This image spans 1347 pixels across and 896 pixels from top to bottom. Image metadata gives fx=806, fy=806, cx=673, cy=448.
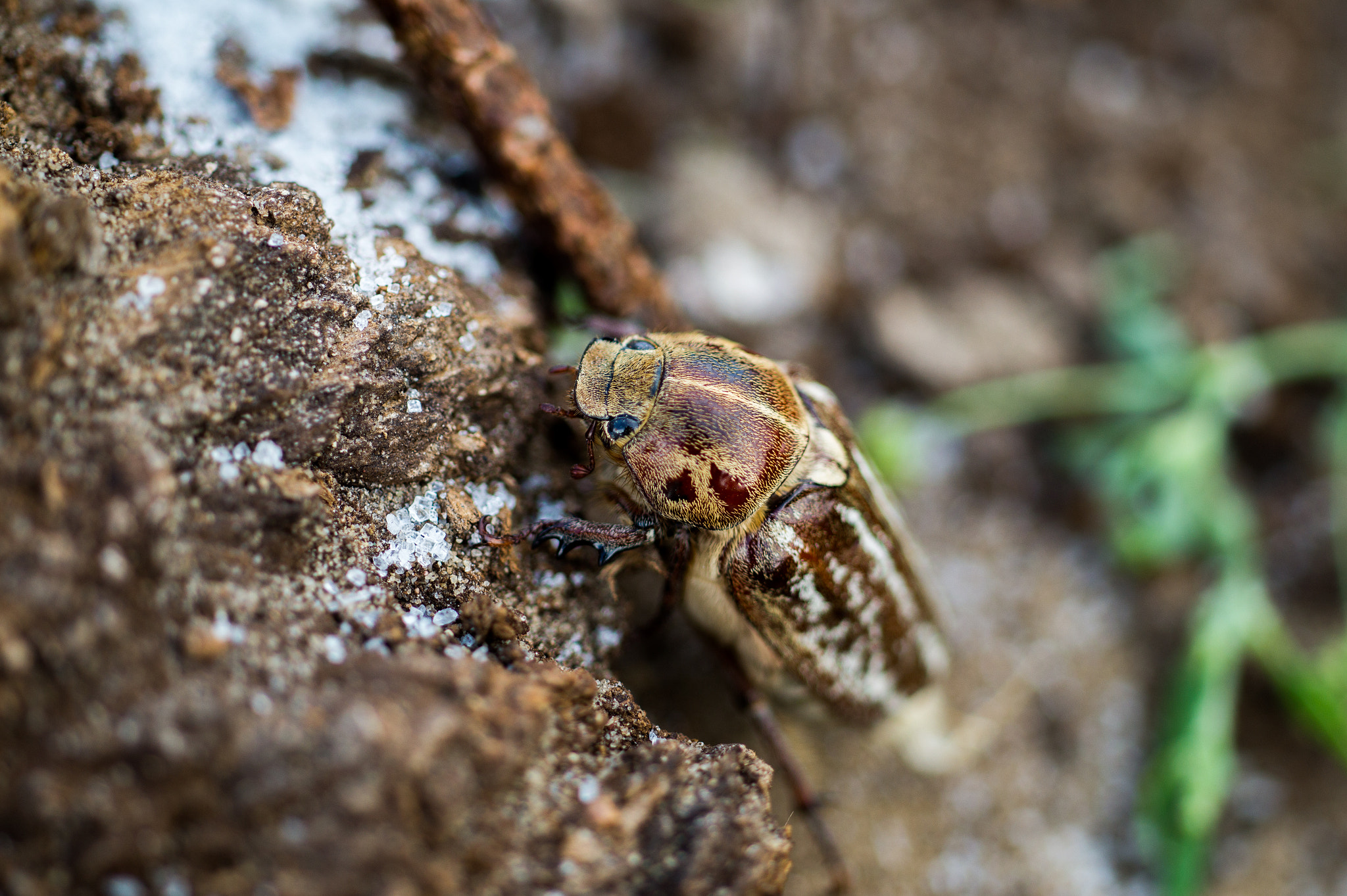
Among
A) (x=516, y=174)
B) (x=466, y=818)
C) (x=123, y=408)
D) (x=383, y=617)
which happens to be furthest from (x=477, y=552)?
(x=516, y=174)

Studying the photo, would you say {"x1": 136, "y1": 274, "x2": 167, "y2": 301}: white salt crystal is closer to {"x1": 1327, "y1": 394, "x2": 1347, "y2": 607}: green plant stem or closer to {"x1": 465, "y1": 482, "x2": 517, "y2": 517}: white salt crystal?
{"x1": 465, "y1": 482, "x2": 517, "y2": 517}: white salt crystal

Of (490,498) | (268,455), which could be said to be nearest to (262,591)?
(268,455)

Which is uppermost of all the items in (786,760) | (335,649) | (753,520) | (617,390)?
(617,390)

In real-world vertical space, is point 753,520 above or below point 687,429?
below

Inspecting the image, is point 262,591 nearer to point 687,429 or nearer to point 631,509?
point 631,509

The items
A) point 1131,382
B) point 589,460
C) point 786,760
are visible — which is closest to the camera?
point 589,460

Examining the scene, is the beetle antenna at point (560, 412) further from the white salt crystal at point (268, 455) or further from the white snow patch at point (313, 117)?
the white salt crystal at point (268, 455)

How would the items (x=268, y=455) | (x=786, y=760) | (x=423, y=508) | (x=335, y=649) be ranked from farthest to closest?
1. (x=786, y=760)
2. (x=423, y=508)
3. (x=268, y=455)
4. (x=335, y=649)
